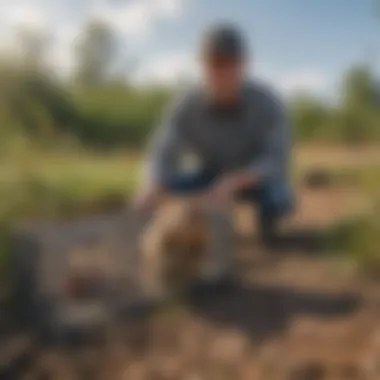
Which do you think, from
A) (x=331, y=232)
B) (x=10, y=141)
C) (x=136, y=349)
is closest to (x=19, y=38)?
(x=10, y=141)

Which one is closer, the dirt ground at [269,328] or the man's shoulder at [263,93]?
the dirt ground at [269,328]

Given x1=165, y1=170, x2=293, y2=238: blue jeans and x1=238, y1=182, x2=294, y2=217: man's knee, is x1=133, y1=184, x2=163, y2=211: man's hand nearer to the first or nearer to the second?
x1=165, y1=170, x2=293, y2=238: blue jeans

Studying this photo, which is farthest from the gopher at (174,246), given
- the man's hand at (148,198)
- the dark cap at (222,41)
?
the dark cap at (222,41)

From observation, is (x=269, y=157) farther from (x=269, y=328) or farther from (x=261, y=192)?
(x=269, y=328)

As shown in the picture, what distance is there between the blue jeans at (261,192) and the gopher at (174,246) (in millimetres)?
26

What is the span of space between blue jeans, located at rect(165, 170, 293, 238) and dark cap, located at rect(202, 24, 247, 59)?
22 centimetres

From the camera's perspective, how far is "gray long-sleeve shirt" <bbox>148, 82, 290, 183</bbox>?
131 cm

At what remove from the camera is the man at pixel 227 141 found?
4.25ft

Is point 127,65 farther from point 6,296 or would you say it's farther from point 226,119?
point 6,296

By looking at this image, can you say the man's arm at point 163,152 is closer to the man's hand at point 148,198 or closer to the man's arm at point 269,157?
the man's hand at point 148,198

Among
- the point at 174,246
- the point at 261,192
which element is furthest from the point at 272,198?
the point at 174,246

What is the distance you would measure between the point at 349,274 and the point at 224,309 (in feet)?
0.69

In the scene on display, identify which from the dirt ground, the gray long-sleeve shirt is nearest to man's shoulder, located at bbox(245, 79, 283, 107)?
the gray long-sleeve shirt

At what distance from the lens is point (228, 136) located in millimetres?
1407
